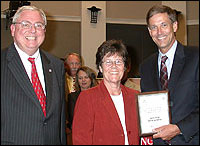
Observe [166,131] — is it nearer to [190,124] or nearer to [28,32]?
[190,124]

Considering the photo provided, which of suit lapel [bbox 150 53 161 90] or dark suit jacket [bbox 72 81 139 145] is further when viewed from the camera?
suit lapel [bbox 150 53 161 90]

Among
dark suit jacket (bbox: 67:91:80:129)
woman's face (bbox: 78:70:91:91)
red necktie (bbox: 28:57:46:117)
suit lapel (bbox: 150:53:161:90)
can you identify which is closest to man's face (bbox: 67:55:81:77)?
woman's face (bbox: 78:70:91:91)

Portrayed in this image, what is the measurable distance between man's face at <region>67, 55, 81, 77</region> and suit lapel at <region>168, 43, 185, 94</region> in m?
2.70

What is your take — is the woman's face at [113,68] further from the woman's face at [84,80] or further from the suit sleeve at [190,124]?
the woman's face at [84,80]

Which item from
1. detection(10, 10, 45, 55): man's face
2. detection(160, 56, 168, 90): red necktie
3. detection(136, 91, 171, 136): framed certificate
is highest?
detection(10, 10, 45, 55): man's face

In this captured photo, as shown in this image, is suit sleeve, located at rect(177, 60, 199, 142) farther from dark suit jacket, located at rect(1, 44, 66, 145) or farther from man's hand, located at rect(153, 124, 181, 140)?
dark suit jacket, located at rect(1, 44, 66, 145)

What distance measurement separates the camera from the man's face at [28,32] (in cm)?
234

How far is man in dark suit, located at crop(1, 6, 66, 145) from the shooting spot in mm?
2113

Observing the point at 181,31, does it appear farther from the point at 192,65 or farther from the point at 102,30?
the point at 192,65

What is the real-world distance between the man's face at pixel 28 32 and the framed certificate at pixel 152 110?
103 cm

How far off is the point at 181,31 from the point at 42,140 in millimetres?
8226

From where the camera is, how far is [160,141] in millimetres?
2430

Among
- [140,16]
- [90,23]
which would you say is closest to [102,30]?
[90,23]

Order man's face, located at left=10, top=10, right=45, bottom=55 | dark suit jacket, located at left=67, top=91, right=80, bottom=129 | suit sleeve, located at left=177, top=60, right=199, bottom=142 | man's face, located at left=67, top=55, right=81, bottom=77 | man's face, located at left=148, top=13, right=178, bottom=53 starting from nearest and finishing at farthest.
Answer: suit sleeve, located at left=177, top=60, right=199, bottom=142 → man's face, located at left=10, top=10, right=45, bottom=55 → man's face, located at left=148, top=13, right=178, bottom=53 → dark suit jacket, located at left=67, top=91, right=80, bottom=129 → man's face, located at left=67, top=55, right=81, bottom=77
